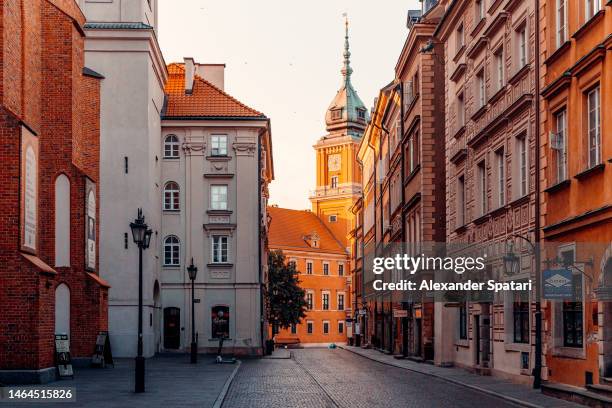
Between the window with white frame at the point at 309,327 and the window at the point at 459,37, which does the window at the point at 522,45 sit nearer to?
the window at the point at 459,37

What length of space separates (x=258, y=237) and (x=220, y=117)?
6670 millimetres

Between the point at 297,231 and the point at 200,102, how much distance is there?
71791 mm

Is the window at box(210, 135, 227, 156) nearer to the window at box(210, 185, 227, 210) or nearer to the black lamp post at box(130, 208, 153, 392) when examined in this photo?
the window at box(210, 185, 227, 210)

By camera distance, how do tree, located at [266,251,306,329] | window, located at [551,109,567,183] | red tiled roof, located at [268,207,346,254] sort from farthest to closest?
red tiled roof, located at [268,207,346,254] → tree, located at [266,251,306,329] → window, located at [551,109,567,183]

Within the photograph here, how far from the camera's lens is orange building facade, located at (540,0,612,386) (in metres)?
20.3

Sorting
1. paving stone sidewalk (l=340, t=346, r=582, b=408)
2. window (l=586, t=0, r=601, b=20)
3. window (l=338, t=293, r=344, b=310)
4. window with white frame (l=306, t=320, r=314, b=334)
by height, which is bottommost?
window with white frame (l=306, t=320, r=314, b=334)

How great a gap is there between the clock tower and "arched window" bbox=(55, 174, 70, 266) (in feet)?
328

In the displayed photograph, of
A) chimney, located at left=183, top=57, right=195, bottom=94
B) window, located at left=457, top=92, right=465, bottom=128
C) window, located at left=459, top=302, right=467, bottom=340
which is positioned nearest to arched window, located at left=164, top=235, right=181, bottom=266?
chimney, located at left=183, top=57, right=195, bottom=94

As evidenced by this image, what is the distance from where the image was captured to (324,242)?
132500 mm

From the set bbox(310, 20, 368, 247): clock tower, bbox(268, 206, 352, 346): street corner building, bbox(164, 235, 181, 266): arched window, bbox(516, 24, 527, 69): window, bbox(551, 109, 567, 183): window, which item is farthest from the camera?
bbox(310, 20, 368, 247): clock tower

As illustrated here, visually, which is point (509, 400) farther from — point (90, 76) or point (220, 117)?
point (220, 117)

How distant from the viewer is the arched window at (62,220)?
33534 mm

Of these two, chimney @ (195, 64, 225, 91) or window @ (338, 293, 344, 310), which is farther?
window @ (338, 293, 344, 310)

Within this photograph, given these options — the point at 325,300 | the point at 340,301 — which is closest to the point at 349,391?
the point at 325,300
